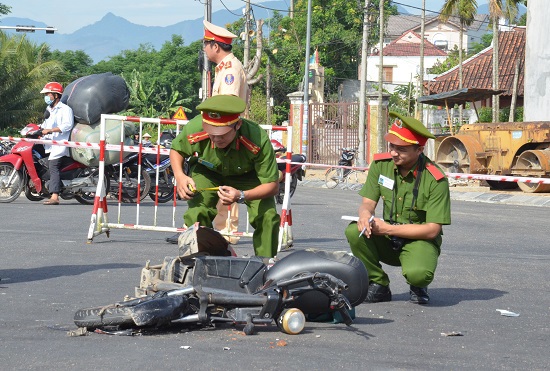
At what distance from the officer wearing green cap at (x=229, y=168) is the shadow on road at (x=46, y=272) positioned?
1486 mm

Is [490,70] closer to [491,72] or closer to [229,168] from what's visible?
[491,72]

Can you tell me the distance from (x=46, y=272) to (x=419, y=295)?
315 centimetres

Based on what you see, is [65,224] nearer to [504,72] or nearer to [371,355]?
[371,355]

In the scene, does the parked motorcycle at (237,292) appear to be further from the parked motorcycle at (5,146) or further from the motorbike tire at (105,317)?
the parked motorcycle at (5,146)

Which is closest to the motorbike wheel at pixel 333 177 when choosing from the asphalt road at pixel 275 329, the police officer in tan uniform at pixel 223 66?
the asphalt road at pixel 275 329

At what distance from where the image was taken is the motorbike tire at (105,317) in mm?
5840

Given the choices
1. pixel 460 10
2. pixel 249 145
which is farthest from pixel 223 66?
pixel 460 10

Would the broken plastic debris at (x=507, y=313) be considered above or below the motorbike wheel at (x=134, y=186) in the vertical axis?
below

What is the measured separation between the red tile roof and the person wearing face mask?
39.3 m

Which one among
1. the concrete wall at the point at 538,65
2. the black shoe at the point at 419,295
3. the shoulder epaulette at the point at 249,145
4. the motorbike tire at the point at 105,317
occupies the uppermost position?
the concrete wall at the point at 538,65

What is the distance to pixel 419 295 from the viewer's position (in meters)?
7.57

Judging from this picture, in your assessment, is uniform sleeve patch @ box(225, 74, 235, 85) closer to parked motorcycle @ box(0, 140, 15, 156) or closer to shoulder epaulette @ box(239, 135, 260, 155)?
shoulder epaulette @ box(239, 135, 260, 155)

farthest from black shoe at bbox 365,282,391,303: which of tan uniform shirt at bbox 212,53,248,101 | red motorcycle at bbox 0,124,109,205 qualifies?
red motorcycle at bbox 0,124,109,205

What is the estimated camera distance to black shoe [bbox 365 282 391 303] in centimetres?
758
